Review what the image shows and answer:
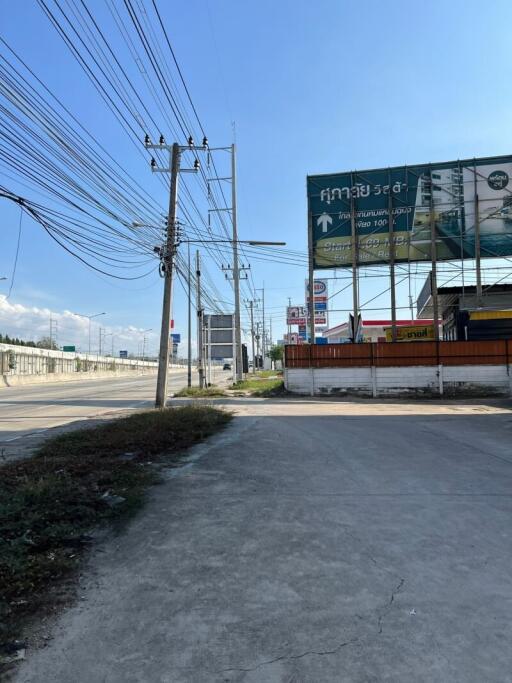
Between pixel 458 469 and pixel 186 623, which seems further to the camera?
pixel 458 469

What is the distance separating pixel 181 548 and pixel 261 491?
6.69 feet

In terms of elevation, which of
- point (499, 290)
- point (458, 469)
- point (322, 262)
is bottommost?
point (458, 469)

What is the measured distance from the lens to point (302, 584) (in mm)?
3783

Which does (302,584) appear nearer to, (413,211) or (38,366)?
(413,211)

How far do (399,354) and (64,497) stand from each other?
1970 centimetres

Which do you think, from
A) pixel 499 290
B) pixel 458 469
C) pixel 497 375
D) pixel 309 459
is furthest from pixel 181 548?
pixel 499 290

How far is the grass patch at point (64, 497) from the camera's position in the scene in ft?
12.3

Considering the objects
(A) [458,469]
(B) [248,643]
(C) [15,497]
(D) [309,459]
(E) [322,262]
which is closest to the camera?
(B) [248,643]

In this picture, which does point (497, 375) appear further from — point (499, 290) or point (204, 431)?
point (204, 431)

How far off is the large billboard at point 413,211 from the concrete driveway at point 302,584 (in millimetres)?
21653

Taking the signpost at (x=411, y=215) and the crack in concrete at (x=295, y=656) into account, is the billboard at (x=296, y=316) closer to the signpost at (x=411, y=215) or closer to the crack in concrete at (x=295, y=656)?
the signpost at (x=411, y=215)

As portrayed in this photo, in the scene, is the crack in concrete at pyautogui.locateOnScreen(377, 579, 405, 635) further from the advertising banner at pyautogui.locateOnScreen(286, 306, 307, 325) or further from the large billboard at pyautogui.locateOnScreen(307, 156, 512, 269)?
the advertising banner at pyautogui.locateOnScreen(286, 306, 307, 325)

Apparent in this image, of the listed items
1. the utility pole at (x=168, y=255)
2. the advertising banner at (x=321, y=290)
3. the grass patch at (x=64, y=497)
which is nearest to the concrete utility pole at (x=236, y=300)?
the advertising banner at (x=321, y=290)

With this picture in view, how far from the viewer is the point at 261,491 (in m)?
6.44
